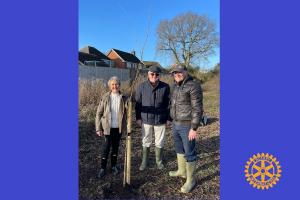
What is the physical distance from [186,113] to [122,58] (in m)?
1.82

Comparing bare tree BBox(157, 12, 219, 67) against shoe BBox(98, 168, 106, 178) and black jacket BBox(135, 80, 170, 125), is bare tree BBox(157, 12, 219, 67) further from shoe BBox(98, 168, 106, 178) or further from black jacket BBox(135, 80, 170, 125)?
shoe BBox(98, 168, 106, 178)

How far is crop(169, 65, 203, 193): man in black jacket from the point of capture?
14.5 ft

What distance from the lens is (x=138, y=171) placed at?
5.55 m

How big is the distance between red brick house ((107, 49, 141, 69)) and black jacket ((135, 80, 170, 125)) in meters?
0.45

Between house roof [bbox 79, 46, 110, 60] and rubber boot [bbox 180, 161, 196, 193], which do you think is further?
house roof [bbox 79, 46, 110, 60]

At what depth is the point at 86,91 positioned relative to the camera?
5965 mm

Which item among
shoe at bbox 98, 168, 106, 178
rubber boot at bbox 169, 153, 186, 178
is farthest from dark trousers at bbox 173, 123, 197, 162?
shoe at bbox 98, 168, 106, 178

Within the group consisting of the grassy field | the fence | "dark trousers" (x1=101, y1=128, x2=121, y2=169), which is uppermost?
the fence

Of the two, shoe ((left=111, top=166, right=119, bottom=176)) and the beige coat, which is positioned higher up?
the beige coat

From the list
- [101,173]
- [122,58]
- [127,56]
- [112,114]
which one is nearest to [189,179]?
[101,173]

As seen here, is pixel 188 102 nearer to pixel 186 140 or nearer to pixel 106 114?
Answer: pixel 186 140

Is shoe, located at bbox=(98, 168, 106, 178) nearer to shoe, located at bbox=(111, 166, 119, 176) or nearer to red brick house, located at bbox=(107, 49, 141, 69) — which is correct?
shoe, located at bbox=(111, 166, 119, 176)

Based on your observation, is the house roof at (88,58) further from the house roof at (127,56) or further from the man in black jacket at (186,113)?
the man in black jacket at (186,113)
